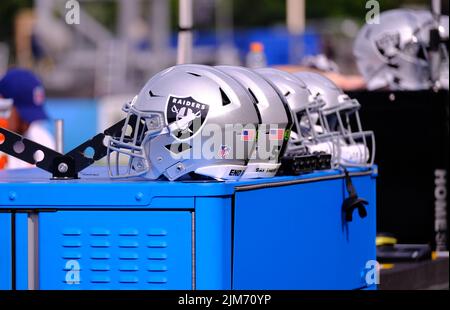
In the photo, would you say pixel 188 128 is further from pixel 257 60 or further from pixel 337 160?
pixel 257 60

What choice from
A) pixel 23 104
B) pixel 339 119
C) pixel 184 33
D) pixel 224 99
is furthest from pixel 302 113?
pixel 23 104

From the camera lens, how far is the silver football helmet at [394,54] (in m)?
7.90

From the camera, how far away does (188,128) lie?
12.9 feet

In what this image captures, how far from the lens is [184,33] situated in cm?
684

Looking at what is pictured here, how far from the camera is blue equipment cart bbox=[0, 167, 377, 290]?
12.2ft

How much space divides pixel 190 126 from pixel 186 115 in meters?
0.04

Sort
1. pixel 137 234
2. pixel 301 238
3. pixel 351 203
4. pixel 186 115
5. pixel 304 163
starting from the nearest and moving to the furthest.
Answer: pixel 137 234
pixel 186 115
pixel 301 238
pixel 304 163
pixel 351 203

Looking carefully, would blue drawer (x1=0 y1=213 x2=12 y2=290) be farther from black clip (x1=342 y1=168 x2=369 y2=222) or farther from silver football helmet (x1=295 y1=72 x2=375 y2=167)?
silver football helmet (x1=295 y1=72 x2=375 y2=167)

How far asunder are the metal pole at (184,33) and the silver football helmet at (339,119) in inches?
58.9

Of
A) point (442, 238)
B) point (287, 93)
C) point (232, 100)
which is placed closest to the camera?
point (232, 100)

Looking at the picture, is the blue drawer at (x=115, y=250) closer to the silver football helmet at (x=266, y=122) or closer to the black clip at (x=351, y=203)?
the silver football helmet at (x=266, y=122)

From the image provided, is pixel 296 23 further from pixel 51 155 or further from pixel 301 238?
pixel 51 155

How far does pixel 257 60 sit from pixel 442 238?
3003 millimetres
